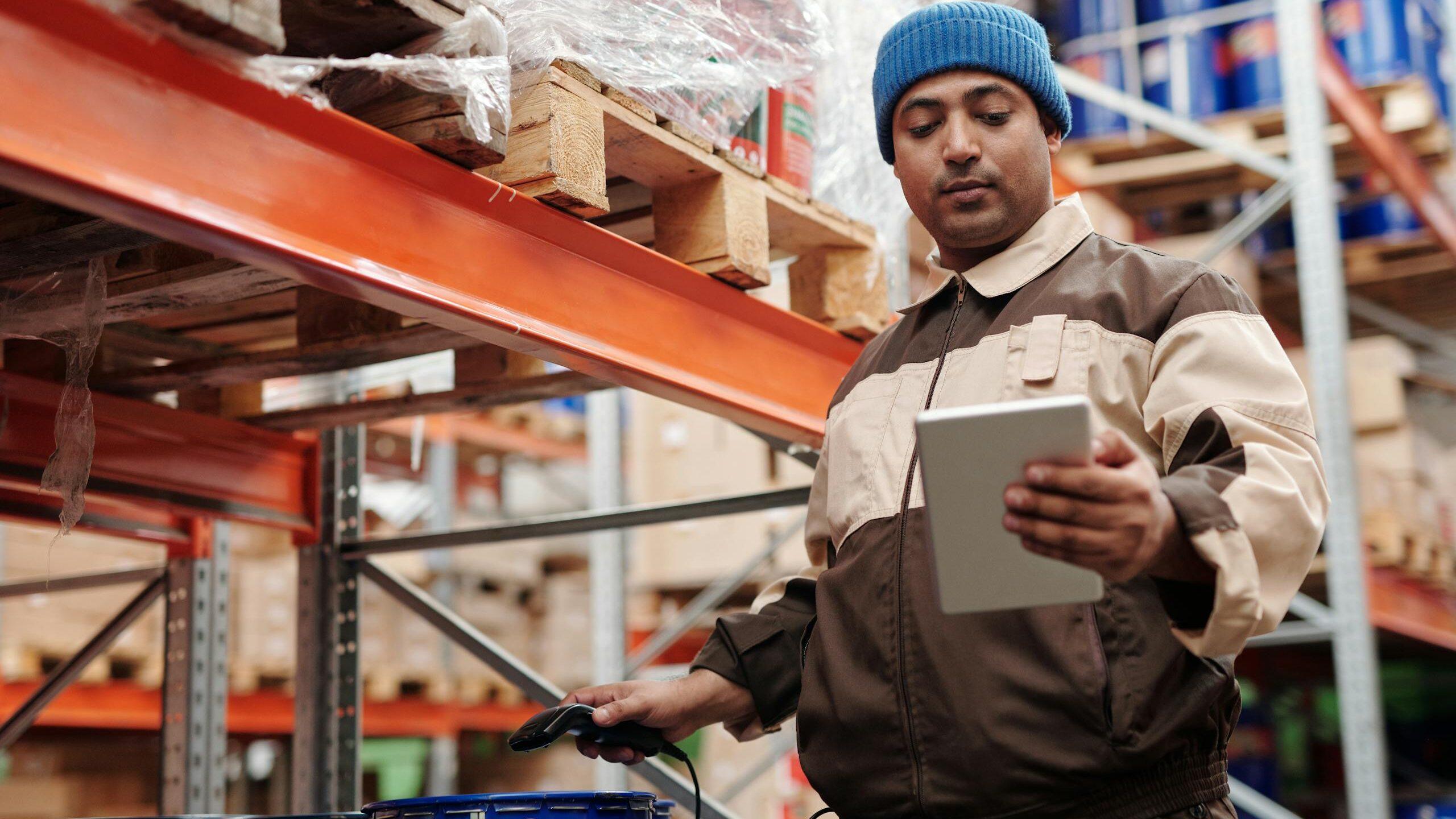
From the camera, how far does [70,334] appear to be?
7.04ft

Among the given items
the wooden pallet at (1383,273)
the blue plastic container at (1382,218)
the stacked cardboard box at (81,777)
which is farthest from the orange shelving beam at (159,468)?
the blue plastic container at (1382,218)

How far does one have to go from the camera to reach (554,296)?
6.66ft

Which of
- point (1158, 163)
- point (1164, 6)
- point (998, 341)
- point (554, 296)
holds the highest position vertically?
point (1164, 6)

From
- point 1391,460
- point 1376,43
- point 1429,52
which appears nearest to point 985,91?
point 1391,460

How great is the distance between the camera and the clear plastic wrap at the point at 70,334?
209 centimetres

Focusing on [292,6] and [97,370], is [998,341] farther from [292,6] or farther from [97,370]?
[97,370]

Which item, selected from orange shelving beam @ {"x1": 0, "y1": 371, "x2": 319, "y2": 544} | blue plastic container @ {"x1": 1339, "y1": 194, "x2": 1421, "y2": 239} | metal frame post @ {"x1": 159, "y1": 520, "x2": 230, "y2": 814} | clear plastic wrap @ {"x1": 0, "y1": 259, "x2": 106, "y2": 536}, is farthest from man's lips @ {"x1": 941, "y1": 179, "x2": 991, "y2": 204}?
blue plastic container @ {"x1": 1339, "y1": 194, "x2": 1421, "y2": 239}

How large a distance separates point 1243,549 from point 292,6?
1.26 meters

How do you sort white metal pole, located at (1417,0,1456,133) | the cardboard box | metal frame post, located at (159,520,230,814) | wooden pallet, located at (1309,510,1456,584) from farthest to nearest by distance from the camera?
white metal pole, located at (1417,0,1456,133) → the cardboard box → wooden pallet, located at (1309,510,1456,584) → metal frame post, located at (159,520,230,814)

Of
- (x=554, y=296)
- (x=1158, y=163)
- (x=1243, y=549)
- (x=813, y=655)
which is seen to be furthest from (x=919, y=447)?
(x=1158, y=163)

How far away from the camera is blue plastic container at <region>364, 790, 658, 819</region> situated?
1.93 meters

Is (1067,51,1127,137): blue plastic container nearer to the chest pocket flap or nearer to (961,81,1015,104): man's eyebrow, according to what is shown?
(961,81,1015,104): man's eyebrow

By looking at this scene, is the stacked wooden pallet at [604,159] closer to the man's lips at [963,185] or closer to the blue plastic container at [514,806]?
the man's lips at [963,185]

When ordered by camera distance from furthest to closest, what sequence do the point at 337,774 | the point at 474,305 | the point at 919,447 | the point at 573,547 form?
the point at 573,547 < the point at 337,774 < the point at 474,305 < the point at 919,447
